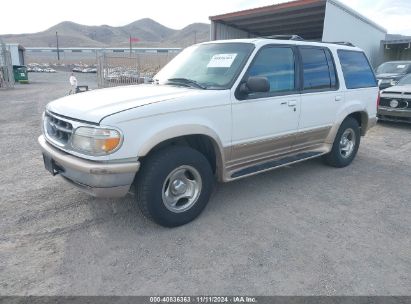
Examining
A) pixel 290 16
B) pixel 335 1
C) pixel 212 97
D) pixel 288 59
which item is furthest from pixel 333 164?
pixel 290 16

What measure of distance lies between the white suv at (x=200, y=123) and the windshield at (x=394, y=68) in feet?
30.4

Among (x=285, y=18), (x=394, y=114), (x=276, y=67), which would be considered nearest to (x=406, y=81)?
(x=394, y=114)

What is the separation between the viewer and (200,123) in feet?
11.2

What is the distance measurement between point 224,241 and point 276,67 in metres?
2.27

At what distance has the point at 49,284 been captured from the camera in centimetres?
261

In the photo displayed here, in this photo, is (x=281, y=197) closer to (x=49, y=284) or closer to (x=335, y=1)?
(x=49, y=284)

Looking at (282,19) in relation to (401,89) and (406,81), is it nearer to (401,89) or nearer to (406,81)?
(406,81)

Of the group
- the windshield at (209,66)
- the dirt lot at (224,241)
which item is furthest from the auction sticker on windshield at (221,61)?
the dirt lot at (224,241)

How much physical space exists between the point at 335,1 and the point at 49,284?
11433mm

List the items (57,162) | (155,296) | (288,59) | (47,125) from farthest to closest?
1. (288,59)
2. (47,125)
3. (57,162)
4. (155,296)

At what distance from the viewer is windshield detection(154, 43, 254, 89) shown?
3803 mm

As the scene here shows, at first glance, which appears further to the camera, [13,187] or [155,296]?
[13,187]

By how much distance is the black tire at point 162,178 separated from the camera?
3.17 m

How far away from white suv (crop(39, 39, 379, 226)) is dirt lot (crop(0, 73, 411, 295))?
0.43m
